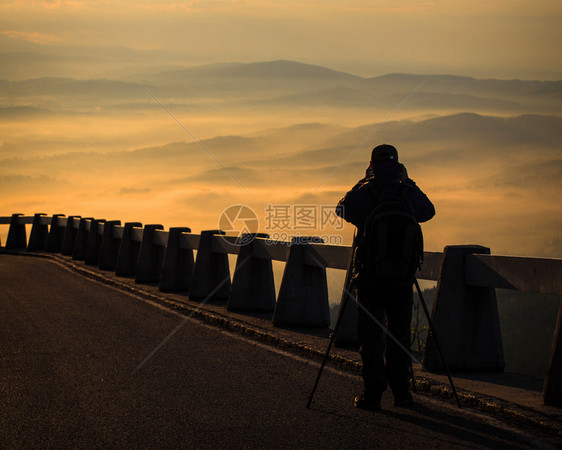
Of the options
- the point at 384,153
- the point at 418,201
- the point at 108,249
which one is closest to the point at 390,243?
the point at 418,201

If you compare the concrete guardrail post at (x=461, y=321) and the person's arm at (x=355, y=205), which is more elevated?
the person's arm at (x=355, y=205)

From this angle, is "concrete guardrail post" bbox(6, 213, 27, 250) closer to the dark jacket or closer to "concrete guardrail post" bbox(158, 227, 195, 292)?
"concrete guardrail post" bbox(158, 227, 195, 292)

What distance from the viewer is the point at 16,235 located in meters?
33.3

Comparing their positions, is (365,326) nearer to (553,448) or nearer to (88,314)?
(553,448)

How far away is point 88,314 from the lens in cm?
1228

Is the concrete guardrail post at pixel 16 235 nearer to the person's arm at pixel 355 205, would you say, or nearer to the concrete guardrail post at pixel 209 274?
the concrete guardrail post at pixel 209 274

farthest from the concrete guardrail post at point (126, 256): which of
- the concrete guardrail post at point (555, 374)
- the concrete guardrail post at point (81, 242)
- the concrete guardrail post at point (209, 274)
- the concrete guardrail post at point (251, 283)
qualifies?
the concrete guardrail post at point (555, 374)

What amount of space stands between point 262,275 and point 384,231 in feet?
21.1

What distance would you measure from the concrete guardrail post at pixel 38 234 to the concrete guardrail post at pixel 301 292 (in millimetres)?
21653

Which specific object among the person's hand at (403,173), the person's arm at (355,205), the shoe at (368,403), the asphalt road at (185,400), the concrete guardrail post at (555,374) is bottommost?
the asphalt road at (185,400)

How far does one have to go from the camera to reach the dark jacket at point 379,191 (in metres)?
6.61

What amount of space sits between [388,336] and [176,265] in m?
9.56

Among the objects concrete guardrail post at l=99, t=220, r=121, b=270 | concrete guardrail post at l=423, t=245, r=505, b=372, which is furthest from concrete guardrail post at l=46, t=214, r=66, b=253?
concrete guardrail post at l=423, t=245, r=505, b=372

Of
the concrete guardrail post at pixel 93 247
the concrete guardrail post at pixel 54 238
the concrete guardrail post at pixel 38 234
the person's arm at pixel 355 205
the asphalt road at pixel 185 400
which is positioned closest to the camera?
the asphalt road at pixel 185 400
